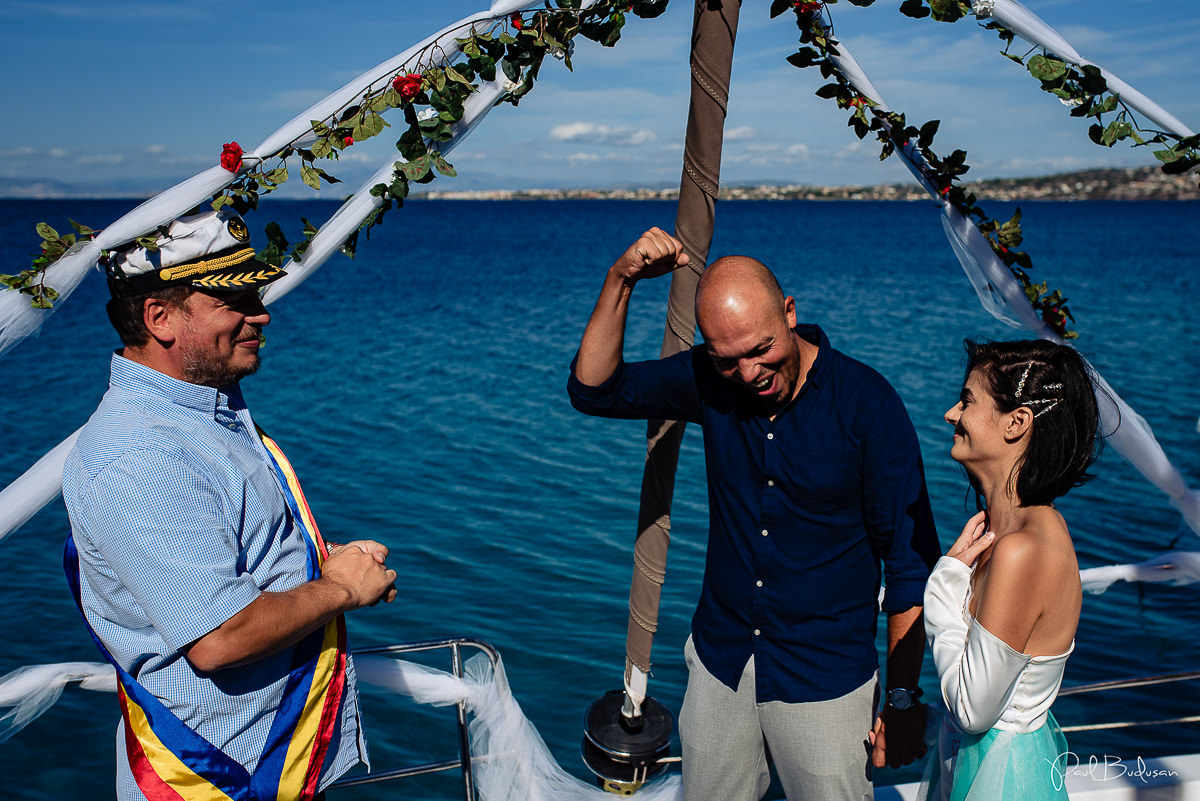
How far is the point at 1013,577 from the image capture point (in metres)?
1.87

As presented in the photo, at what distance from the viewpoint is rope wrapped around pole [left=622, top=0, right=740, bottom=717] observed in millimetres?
2646

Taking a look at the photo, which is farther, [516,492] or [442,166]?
[516,492]

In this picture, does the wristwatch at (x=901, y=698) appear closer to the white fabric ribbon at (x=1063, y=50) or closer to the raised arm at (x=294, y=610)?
the raised arm at (x=294, y=610)

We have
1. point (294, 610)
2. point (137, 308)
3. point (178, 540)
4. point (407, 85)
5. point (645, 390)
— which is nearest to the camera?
point (178, 540)

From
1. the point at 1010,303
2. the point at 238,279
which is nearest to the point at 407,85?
the point at 238,279

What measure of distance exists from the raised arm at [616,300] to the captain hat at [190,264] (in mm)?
905

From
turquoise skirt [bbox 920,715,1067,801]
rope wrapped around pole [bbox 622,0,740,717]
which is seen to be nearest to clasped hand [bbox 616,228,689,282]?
rope wrapped around pole [bbox 622,0,740,717]

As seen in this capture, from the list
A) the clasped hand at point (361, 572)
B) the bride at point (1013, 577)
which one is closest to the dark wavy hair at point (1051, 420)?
the bride at point (1013, 577)

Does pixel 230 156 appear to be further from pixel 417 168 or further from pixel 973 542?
pixel 973 542

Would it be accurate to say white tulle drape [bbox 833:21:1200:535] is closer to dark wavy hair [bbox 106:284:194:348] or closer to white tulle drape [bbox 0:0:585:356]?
white tulle drape [bbox 0:0:585:356]

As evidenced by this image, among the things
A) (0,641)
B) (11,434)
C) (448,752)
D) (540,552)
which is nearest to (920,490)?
(448,752)

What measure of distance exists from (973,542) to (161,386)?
6.31 feet

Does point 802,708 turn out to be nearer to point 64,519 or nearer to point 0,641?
point 0,641

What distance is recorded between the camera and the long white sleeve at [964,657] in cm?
190
